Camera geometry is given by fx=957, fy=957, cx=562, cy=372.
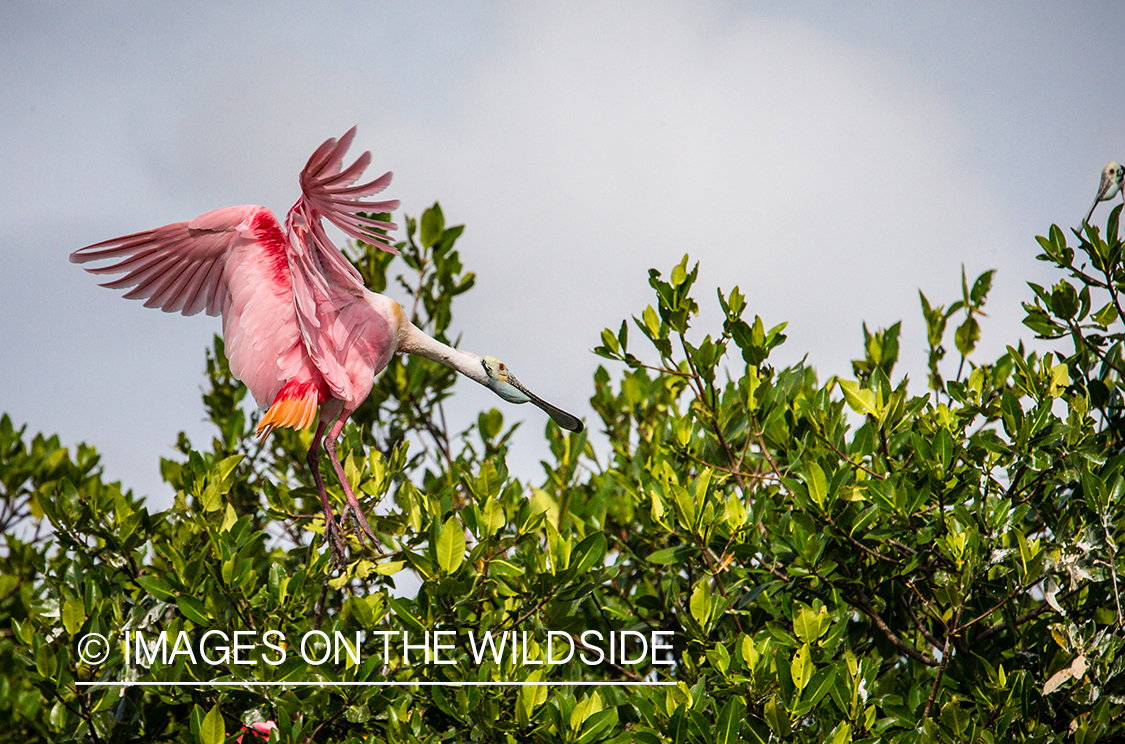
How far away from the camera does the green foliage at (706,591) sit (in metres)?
2.92

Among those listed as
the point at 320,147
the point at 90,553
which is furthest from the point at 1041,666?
the point at 90,553

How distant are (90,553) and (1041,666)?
11.4 feet

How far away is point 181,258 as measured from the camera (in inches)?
119

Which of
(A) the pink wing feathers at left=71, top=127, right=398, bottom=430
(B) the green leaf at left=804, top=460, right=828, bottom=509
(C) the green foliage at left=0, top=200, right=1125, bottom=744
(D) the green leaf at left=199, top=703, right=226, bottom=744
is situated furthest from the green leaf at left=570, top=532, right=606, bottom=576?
(D) the green leaf at left=199, top=703, right=226, bottom=744

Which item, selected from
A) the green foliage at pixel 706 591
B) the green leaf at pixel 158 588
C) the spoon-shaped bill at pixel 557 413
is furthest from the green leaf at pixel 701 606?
the green leaf at pixel 158 588

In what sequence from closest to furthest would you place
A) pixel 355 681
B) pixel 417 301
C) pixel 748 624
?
pixel 355 681, pixel 748 624, pixel 417 301

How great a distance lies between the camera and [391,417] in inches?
190

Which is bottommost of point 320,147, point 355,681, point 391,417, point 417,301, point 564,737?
point 564,737

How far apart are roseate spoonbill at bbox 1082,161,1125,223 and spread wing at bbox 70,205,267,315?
10.1 feet

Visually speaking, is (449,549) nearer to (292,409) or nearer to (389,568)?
(389,568)

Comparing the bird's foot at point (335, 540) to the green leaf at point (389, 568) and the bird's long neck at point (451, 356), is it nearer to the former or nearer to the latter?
the green leaf at point (389, 568)

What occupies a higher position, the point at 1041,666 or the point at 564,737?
the point at 1041,666

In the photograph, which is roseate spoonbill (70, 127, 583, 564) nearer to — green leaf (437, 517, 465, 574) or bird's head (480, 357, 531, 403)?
bird's head (480, 357, 531, 403)

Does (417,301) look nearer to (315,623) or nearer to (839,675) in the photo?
(315,623)
